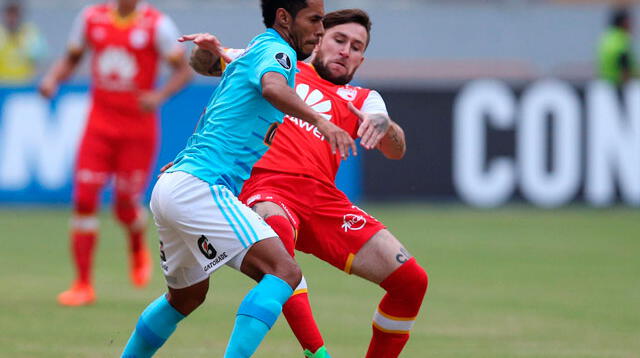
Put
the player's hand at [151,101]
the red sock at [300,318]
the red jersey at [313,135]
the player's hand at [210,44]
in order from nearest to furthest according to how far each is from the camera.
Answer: the player's hand at [210,44], the red sock at [300,318], the red jersey at [313,135], the player's hand at [151,101]

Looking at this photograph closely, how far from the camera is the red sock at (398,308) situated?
6.62m

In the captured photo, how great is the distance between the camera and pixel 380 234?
265 inches

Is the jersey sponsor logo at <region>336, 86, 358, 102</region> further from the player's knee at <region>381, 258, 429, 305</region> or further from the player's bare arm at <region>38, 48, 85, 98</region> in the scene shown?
the player's bare arm at <region>38, 48, 85, 98</region>

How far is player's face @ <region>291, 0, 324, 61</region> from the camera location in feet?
19.2

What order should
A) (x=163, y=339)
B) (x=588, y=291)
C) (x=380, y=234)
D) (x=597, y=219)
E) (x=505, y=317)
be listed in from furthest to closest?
(x=597, y=219)
(x=588, y=291)
(x=505, y=317)
(x=380, y=234)
(x=163, y=339)

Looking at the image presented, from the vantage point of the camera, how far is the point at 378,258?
262 inches

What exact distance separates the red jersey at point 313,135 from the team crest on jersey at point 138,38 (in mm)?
4149

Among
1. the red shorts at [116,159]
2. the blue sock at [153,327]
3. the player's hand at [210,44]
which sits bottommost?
the red shorts at [116,159]

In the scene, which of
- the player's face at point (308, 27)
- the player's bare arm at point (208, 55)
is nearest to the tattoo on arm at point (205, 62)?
the player's bare arm at point (208, 55)

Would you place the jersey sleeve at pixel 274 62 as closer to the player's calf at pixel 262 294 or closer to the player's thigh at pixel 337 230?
the player's calf at pixel 262 294

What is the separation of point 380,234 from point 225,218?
1305 millimetres

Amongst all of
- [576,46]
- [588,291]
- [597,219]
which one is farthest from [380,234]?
[576,46]

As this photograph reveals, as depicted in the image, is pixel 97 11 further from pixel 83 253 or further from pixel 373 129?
pixel 373 129

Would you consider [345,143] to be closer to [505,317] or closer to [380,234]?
[380,234]
